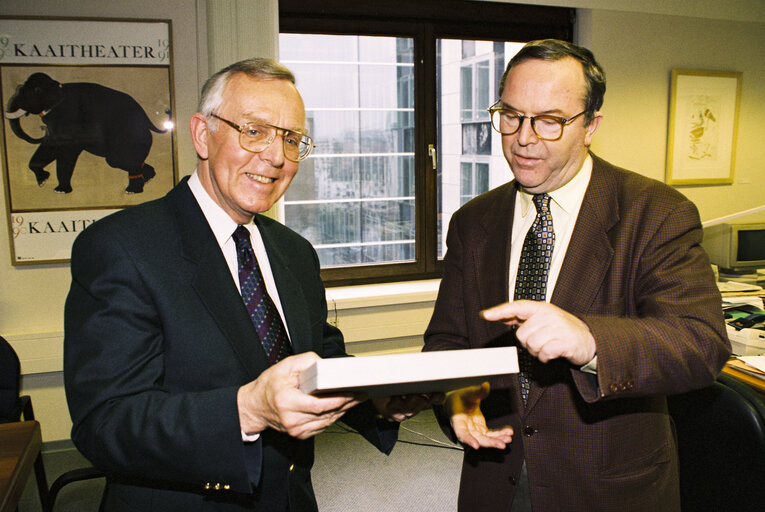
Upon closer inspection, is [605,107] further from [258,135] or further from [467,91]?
[258,135]

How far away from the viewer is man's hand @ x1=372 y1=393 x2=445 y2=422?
1.41 metres

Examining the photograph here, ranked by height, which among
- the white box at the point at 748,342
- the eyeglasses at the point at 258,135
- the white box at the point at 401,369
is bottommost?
the white box at the point at 748,342

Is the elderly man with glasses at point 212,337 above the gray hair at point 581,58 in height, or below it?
below

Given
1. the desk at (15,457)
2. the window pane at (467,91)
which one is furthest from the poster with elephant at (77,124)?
the window pane at (467,91)

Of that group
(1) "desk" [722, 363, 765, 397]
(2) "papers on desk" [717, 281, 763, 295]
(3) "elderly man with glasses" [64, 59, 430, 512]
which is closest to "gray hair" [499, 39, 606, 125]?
(3) "elderly man with glasses" [64, 59, 430, 512]

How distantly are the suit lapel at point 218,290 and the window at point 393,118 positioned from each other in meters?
2.78

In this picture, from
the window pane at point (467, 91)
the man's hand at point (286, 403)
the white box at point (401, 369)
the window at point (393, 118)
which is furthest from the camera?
the window pane at point (467, 91)

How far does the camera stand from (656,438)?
1379 mm

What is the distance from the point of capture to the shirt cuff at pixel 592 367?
111cm

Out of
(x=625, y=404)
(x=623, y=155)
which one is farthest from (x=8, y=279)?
(x=623, y=155)

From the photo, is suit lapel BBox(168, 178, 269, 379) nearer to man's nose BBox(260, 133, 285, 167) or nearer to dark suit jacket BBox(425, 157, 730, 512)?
man's nose BBox(260, 133, 285, 167)

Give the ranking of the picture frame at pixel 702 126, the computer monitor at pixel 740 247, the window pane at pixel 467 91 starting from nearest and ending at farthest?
the computer monitor at pixel 740 247, the window pane at pixel 467 91, the picture frame at pixel 702 126

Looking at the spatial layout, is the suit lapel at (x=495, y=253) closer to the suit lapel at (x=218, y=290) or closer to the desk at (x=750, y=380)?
the suit lapel at (x=218, y=290)

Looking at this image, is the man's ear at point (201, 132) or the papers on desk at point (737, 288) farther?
the papers on desk at point (737, 288)
